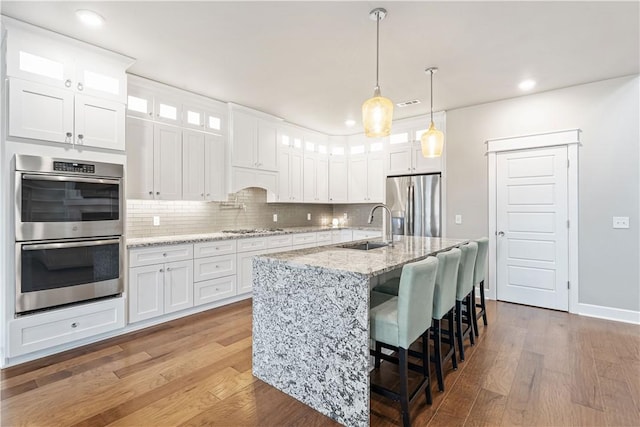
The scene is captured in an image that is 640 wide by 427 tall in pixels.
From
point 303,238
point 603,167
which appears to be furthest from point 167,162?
point 603,167

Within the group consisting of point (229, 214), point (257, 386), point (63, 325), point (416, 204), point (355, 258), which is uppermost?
point (416, 204)

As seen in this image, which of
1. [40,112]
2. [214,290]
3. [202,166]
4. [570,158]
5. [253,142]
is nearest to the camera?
[40,112]

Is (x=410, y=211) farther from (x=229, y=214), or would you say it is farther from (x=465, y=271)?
(x=229, y=214)

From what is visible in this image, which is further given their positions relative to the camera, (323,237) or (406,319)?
(323,237)

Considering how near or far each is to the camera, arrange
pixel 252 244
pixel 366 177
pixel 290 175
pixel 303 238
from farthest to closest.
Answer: pixel 366 177
pixel 290 175
pixel 303 238
pixel 252 244

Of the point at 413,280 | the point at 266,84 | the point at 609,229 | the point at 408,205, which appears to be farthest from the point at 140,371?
the point at 609,229

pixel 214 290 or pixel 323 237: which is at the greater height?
pixel 323 237

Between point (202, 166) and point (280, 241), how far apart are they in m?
1.56

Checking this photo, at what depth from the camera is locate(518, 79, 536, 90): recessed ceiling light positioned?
359cm

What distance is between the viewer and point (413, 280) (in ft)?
5.82

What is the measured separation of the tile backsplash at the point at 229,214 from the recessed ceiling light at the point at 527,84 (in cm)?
303

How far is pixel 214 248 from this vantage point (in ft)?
12.6

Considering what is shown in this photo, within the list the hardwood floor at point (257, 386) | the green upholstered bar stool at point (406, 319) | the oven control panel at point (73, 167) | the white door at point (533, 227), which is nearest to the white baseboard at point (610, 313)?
the white door at point (533, 227)

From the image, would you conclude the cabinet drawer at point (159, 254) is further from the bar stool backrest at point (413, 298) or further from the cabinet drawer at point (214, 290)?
the bar stool backrest at point (413, 298)
